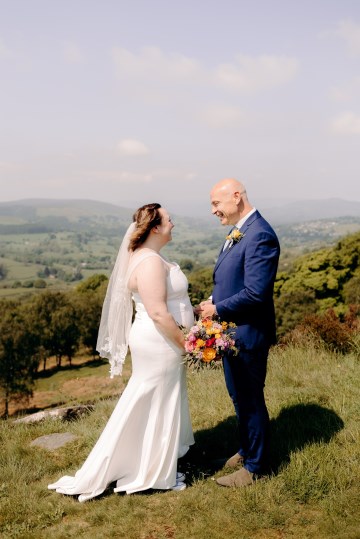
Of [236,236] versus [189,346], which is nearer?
[189,346]

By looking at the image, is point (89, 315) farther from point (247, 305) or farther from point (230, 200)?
point (247, 305)

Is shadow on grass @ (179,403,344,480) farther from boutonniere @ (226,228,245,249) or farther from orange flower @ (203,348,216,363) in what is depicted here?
boutonniere @ (226,228,245,249)

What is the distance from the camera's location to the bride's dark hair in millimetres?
4793

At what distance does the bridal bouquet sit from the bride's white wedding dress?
432 mm

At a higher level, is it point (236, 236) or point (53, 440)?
point (236, 236)

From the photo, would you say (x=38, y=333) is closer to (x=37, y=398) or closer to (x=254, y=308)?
(x=37, y=398)

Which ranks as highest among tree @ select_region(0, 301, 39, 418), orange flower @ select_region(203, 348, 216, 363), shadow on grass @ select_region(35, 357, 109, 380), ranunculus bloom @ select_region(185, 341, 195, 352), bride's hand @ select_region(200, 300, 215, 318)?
bride's hand @ select_region(200, 300, 215, 318)

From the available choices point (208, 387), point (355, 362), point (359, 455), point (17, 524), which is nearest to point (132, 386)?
point (17, 524)

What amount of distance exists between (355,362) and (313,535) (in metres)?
4.71

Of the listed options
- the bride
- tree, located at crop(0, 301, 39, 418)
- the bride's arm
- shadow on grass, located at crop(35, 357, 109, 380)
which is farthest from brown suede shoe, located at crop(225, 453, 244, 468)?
shadow on grass, located at crop(35, 357, 109, 380)

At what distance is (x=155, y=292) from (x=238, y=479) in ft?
7.22

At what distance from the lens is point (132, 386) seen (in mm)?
4957

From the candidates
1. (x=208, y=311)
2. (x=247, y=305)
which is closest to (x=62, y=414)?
(x=208, y=311)

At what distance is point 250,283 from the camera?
14.1 ft
